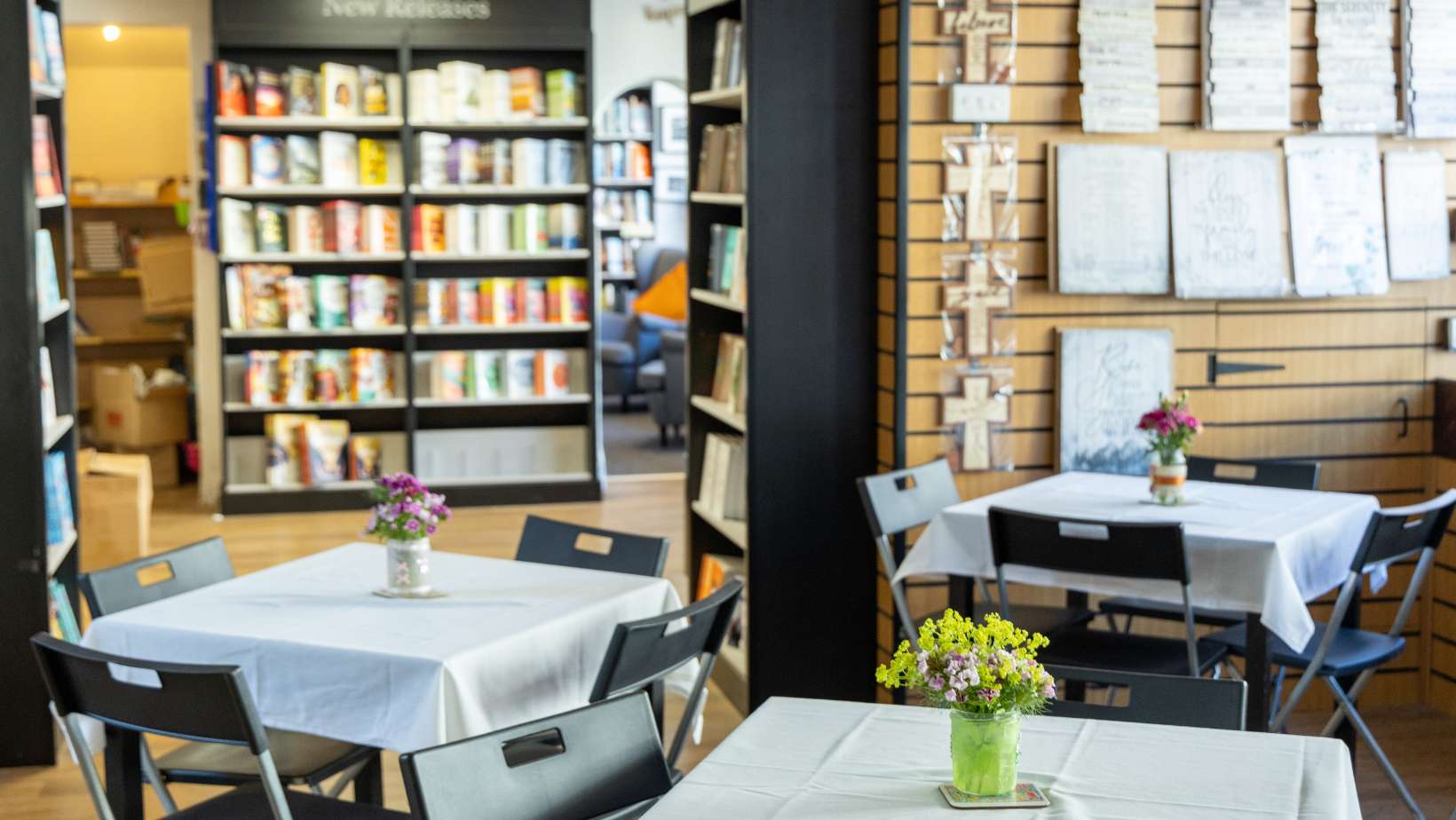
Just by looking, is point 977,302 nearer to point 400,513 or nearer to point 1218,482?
point 1218,482

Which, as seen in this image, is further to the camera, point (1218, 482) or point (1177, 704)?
point (1218, 482)

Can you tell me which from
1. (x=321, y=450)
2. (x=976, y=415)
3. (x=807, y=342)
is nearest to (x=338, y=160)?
(x=321, y=450)

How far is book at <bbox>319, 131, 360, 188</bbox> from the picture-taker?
8.93 metres

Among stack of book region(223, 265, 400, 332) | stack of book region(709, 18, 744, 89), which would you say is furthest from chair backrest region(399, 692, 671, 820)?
stack of book region(223, 265, 400, 332)

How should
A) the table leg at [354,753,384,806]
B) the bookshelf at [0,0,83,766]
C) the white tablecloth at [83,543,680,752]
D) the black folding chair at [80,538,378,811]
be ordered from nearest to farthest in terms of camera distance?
the white tablecloth at [83,543,680,752] → the black folding chair at [80,538,378,811] → the table leg at [354,753,384,806] → the bookshelf at [0,0,83,766]

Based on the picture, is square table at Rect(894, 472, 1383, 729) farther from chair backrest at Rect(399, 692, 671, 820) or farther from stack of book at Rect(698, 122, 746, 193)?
chair backrest at Rect(399, 692, 671, 820)

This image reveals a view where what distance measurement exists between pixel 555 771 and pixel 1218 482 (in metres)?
3.19

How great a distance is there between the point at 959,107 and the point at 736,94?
29.7 inches

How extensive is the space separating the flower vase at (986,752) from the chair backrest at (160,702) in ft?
4.07

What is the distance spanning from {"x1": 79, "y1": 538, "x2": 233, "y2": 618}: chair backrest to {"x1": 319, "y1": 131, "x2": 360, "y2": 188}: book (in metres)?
5.27

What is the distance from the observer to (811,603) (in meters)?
5.25

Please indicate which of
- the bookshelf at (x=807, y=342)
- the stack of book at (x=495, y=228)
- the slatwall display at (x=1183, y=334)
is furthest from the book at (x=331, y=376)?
the slatwall display at (x=1183, y=334)

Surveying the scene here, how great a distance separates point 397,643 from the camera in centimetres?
320

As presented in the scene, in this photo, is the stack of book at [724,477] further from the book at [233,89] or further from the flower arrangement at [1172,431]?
the book at [233,89]
